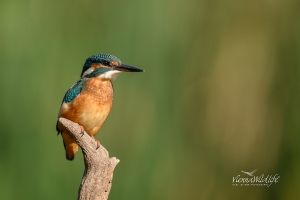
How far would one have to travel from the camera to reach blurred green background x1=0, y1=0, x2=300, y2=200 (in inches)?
135

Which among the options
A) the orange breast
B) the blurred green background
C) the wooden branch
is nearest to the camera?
the wooden branch

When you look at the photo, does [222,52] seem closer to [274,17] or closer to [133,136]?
[274,17]

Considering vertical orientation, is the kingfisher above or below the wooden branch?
above

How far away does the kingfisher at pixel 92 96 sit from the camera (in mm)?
3102

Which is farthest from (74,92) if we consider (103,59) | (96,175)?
(96,175)

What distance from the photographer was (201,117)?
390cm

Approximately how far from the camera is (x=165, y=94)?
3.61 meters

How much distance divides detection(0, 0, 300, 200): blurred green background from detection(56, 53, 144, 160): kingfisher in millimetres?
385

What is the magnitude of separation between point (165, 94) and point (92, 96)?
63 centimetres

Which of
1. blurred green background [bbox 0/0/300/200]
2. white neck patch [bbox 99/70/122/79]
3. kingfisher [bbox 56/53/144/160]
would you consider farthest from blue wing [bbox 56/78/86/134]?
blurred green background [bbox 0/0/300/200]

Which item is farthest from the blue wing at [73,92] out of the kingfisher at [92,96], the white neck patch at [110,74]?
the white neck patch at [110,74]

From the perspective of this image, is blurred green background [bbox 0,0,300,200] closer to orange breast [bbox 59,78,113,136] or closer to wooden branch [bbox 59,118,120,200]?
orange breast [bbox 59,78,113,136]

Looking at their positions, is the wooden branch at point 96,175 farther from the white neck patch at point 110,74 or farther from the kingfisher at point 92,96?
the white neck patch at point 110,74

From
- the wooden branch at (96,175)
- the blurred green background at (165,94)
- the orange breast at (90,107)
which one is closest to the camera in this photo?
the wooden branch at (96,175)
